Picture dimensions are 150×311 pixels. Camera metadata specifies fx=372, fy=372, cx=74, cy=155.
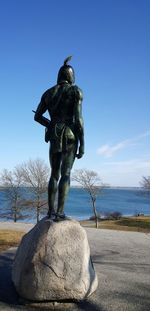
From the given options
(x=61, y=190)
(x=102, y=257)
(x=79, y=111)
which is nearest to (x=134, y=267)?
(x=102, y=257)

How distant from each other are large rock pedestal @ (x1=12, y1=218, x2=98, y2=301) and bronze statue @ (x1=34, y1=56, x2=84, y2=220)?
24.9 inches

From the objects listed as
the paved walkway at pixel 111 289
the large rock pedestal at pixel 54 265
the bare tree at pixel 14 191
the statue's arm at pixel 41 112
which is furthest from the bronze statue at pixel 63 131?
the bare tree at pixel 14 191

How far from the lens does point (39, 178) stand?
35.8 meters

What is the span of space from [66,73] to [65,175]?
1.83 m

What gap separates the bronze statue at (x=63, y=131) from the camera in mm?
6426

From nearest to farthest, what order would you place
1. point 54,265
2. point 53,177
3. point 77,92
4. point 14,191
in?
point 54,265 → point 77,92 → point 53,177 → point 14,191

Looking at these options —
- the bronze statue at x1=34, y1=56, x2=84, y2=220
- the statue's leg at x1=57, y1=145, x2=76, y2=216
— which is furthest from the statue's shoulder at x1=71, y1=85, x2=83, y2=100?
the statue's leg at x1=57, y1=145, x2=76, y2=216

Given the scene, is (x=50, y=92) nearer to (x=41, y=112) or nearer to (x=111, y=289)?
(x=41, y=112)

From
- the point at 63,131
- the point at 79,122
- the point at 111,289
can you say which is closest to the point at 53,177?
the point at 63,131

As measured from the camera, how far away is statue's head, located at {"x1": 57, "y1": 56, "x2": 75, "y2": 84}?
667 centimetres

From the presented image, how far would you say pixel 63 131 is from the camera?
6.43 meters

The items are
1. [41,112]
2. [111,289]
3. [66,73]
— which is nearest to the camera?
[111,289]

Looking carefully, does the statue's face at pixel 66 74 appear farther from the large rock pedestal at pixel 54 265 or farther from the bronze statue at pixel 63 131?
the large rock pedestal at pixel 54 265

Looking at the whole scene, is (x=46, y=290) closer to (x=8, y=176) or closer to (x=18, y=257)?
(x=18, y=257)
